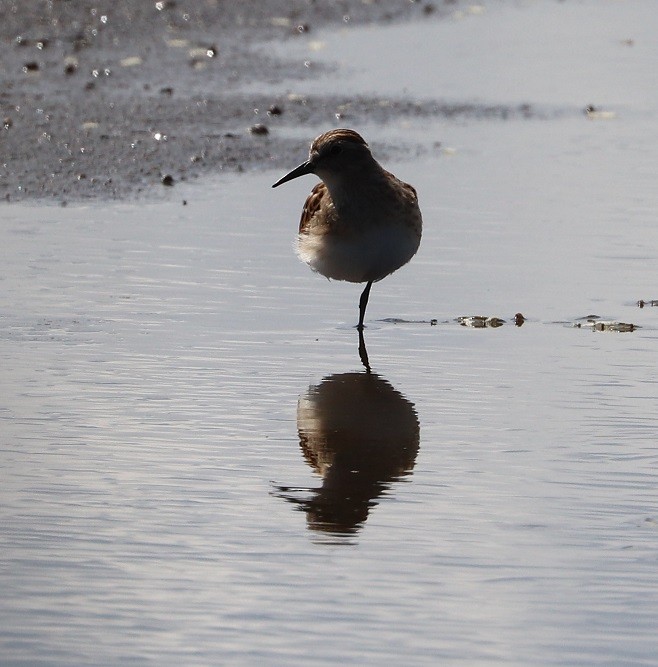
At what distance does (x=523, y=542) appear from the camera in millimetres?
4723

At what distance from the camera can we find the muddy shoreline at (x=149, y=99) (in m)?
10.8

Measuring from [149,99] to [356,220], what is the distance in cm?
581

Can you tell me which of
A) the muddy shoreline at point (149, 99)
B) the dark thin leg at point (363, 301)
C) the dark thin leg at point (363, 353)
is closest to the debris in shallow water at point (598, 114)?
the muddy shoreline at point (149, 99)

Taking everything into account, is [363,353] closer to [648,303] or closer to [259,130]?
[648,303]

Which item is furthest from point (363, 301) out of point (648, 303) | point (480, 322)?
point (648, 303)

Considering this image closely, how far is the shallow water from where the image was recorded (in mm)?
4168

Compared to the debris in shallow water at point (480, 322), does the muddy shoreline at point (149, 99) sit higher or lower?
lower

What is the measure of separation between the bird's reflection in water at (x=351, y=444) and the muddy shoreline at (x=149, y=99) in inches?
158

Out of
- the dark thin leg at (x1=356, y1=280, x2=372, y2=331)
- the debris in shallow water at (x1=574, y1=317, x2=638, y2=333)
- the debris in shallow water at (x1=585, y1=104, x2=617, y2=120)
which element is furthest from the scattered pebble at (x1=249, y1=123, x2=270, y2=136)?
the debris in shallow water at (x1=574, y1=317, x2=638, y2=333)

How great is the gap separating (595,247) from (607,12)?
1077 cm

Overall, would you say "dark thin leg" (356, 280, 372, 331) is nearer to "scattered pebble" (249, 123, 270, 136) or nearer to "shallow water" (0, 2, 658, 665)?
"shallow water" (0, 2, 658, 665)

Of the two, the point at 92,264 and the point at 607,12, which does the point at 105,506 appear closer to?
the point at 92,264

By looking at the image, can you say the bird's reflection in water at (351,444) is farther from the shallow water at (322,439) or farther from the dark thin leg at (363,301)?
the dark thin leg at (363,301)

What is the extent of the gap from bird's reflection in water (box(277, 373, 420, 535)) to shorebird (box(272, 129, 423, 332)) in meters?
1.03
